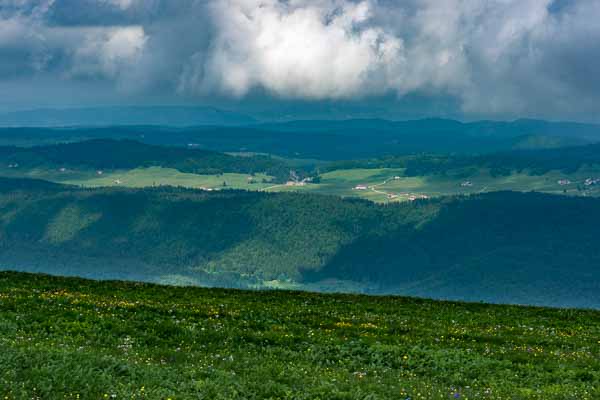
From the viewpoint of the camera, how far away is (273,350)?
2884 cm

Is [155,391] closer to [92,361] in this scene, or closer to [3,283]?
[92,361]

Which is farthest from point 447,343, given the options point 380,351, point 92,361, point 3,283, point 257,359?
point 3,283

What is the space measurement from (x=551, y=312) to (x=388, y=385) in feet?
89.1

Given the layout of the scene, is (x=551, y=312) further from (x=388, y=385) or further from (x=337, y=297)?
(x=388, y=385)

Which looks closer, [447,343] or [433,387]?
[433,387]

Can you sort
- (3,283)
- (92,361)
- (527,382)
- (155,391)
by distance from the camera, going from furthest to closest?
(3,283) → (527,382) → (92,361) → (155,391)

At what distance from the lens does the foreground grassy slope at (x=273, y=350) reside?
2219 cm

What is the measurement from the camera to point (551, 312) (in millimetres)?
47344

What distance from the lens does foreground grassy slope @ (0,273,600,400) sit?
22.2 metres

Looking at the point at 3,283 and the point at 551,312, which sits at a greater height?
the point at 3,283

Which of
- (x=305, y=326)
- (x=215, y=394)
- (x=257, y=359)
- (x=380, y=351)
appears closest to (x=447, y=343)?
(x=380, y=351)

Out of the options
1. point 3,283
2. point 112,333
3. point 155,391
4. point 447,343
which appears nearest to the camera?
point 155,391

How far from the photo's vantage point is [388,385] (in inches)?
956

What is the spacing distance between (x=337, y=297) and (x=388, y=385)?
87.1 ft
